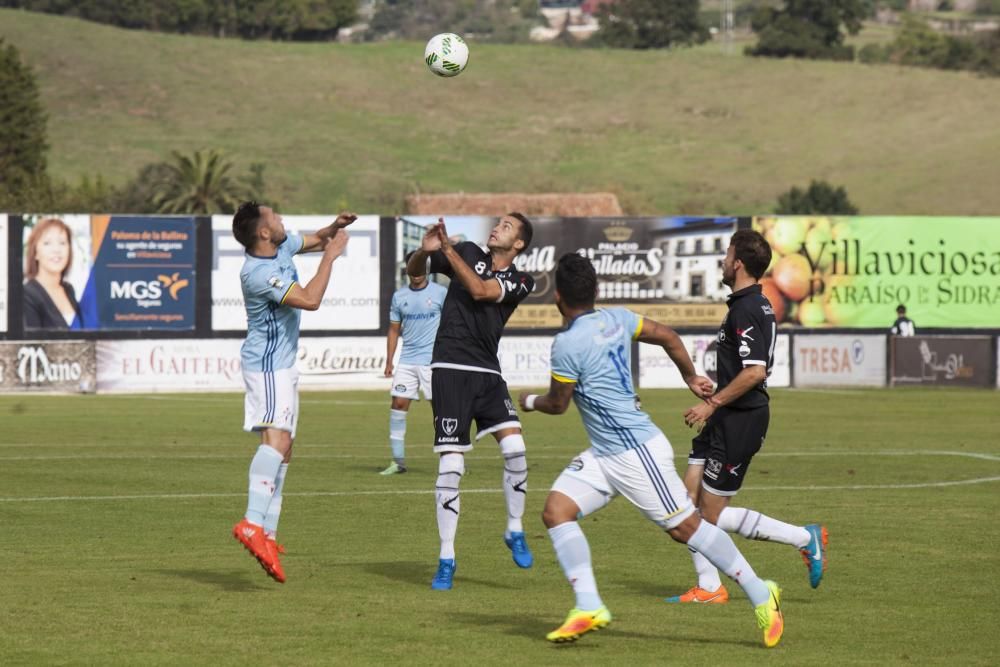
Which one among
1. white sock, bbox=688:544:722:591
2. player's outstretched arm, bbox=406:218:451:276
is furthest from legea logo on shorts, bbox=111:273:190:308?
white sock, bbox=688:544:722:591

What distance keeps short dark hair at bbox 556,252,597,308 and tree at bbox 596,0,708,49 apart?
162349mm

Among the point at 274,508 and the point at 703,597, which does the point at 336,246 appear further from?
the point at 703,597

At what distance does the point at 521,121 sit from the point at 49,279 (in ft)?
303

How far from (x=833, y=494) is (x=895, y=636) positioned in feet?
25.5

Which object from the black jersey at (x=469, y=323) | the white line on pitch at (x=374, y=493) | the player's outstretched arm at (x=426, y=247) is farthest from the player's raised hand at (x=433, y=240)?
the white line on pitch at (x=374, y=493)

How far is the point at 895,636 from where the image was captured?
30.8 feet

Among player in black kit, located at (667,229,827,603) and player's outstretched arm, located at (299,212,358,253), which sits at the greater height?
player's outstretched arm, located at (299,212,358,253)

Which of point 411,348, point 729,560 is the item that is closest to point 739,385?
point 729,560

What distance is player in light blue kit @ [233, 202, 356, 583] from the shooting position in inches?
434

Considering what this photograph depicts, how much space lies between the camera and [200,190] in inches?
3194

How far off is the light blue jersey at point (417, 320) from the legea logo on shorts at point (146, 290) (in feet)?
60.2

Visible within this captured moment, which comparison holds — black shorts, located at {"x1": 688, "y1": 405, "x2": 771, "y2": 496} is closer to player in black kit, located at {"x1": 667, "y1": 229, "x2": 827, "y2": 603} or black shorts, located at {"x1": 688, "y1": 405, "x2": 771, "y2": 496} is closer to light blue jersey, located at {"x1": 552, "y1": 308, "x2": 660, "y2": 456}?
player in black kit, located at {"x1": 667, "y1": 229, "x2": 827, "y2": 603}

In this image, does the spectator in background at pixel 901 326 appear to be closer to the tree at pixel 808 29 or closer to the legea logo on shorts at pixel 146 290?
the legea logo on shorts at pixel 146 290

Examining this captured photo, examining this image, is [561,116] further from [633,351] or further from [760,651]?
[760,651]
